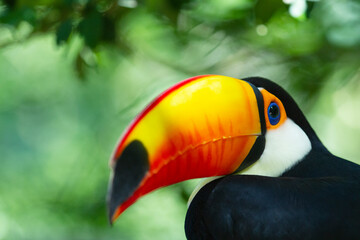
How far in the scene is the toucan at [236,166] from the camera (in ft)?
6.89

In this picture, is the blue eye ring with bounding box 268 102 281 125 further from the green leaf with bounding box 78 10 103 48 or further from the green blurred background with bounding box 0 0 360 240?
the green leaf with bounding box 78 10 103 48

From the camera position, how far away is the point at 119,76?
6.75 meters

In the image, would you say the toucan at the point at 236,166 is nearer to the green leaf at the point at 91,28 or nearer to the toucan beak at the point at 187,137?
the toucan beak at the point at 187,137

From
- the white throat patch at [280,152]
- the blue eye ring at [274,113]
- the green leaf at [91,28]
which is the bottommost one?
the white throat patch at [280,152]

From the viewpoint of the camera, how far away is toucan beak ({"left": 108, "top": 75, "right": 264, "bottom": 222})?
79.1 inches

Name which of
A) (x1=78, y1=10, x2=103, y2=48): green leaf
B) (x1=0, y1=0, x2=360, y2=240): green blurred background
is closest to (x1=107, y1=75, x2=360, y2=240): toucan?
(x1=0, y1=0, x2=360, y2=240): green blurred background

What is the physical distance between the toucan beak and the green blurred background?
1.49 ft

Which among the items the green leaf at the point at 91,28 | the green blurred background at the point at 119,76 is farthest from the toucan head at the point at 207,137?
the green leaf at the point at 91,28

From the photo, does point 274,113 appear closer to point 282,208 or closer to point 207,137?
point 207,137

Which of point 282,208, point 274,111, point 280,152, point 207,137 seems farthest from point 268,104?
point 282,208

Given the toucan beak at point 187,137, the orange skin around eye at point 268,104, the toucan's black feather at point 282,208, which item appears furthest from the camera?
the orange skin around eye at point 268,104

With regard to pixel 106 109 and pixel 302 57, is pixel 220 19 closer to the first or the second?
pixel 302 57

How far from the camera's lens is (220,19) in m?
3.75

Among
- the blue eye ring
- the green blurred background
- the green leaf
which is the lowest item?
the green blurred background
